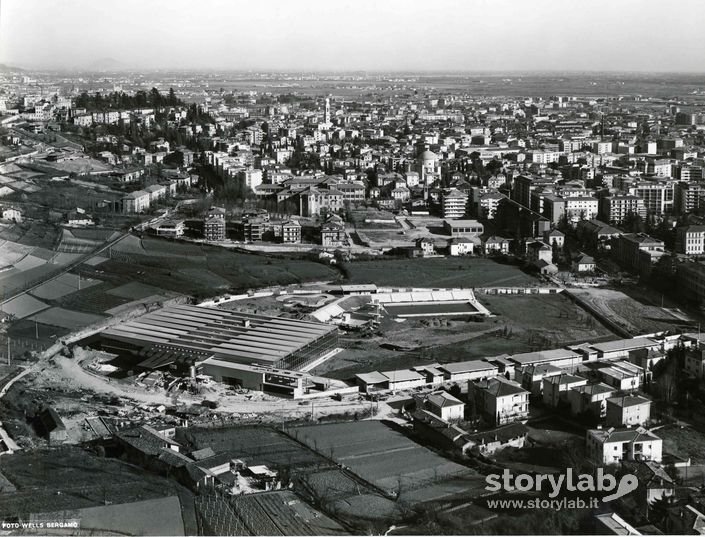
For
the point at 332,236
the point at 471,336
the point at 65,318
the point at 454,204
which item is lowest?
the point at 471,336

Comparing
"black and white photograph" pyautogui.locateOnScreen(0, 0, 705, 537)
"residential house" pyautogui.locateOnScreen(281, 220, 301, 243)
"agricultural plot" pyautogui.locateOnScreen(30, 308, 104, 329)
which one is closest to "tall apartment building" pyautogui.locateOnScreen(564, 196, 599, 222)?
"black and white photograph" pyautogui.locateOnScreen(0, 0, 705, 537)

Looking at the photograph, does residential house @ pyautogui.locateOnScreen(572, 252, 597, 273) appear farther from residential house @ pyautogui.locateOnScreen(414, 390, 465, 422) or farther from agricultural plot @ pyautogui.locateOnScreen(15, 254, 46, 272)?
agricultural plot @ pyautogui.locateOnScreen(15, 254, 46, 272)

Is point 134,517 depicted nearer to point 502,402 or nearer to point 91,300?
point 502,402

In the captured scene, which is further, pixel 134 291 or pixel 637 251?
pixel 637 251

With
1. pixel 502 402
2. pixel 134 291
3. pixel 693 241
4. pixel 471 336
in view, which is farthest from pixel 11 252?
pixel 693 241

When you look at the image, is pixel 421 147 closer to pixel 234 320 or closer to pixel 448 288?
pixel 448 288

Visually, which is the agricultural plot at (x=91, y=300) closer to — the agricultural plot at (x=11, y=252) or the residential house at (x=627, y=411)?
the agricultural plot at (x=11, y=252)
